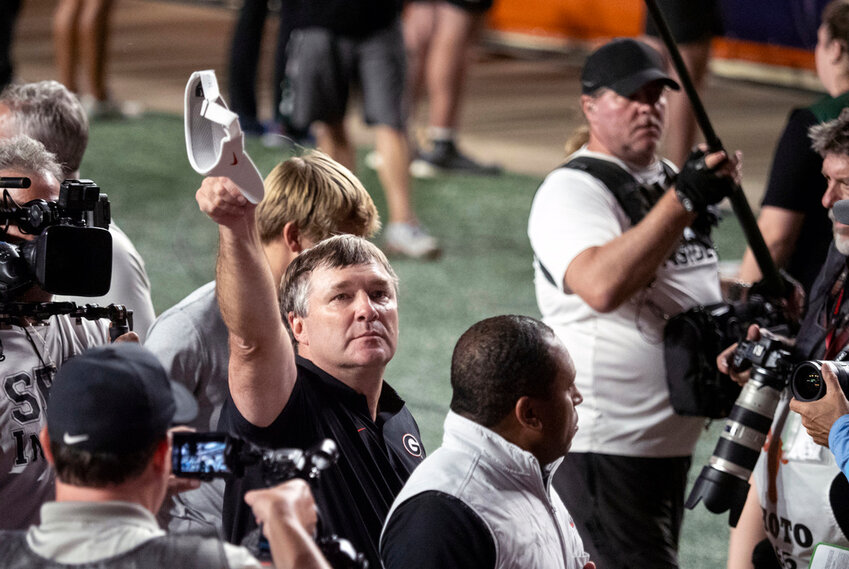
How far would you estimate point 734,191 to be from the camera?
326 cm

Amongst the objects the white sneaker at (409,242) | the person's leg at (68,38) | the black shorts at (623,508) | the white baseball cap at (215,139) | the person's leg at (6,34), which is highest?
the white baseball cap at (215,139)

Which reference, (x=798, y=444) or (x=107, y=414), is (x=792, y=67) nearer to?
(x=798, y=444)

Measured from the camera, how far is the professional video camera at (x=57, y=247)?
242cm

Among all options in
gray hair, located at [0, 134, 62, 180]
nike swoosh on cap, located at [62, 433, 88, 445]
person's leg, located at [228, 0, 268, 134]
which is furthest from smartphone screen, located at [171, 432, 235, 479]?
person's leg, located at [228, 0, 268, 134]

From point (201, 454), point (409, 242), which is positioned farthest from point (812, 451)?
point (409, 242)

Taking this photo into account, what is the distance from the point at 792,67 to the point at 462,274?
6.62m

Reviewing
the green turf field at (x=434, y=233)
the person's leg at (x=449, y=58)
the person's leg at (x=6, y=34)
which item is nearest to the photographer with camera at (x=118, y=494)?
the green turf field at (x=434, y=233)

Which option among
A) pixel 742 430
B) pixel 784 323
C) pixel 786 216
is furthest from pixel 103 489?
pixel 786 216

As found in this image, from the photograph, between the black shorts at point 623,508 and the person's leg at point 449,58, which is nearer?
the black shorts at point 623,508

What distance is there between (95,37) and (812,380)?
7.52 meters

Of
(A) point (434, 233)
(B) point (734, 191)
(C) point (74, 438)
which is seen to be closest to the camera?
(C) point (74, 438)

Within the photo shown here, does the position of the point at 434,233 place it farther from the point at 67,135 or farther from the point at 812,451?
the point at 812,451

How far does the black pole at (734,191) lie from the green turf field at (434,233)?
46.6 inches

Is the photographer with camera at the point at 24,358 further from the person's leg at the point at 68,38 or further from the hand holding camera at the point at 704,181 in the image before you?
the person's leg at the point at 68,38
